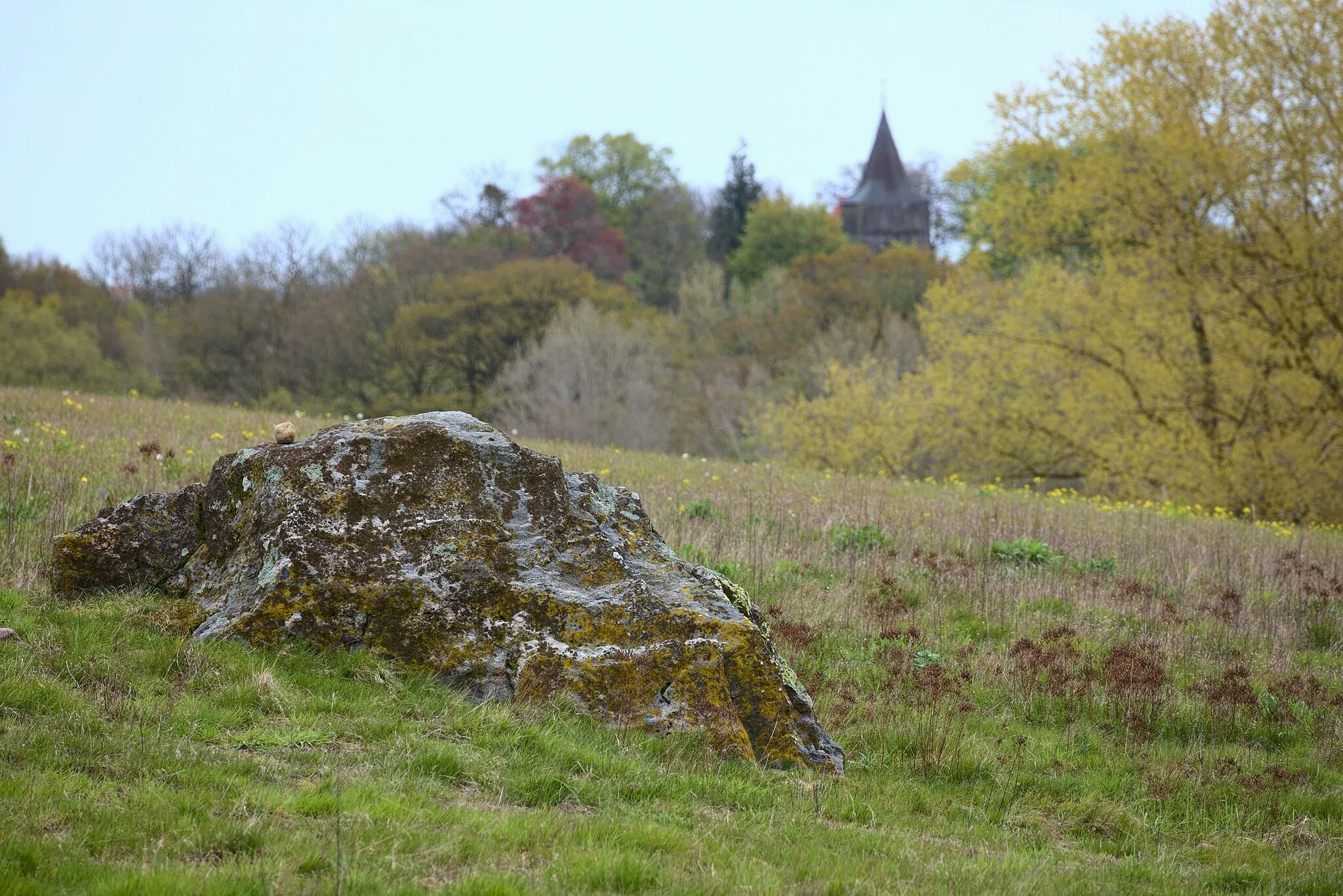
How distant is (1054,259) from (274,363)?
36.1 metres

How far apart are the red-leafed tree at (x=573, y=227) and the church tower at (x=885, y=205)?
2301 centimetres

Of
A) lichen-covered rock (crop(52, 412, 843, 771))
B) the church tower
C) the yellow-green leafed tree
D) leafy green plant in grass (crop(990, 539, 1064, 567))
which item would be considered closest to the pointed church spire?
the church tower

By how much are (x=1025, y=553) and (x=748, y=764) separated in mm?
6873

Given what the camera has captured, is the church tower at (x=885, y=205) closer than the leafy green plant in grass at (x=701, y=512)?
No

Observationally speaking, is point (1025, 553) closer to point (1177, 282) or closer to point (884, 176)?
point (1177, 282)

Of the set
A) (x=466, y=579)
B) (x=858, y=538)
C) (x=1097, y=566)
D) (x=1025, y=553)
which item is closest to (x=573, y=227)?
(x=858, y=538)

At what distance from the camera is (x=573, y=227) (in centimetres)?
6894

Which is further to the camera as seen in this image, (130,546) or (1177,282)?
(1177,282)

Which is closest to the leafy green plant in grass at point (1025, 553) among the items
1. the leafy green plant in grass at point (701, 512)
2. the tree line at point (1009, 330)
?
the leafy green plant in grass at point (701, 512)

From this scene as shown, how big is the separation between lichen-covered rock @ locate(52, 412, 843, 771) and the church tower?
252ft

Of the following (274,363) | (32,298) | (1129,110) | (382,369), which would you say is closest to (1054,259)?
(1129,110)

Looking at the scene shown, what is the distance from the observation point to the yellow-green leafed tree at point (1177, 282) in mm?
20922

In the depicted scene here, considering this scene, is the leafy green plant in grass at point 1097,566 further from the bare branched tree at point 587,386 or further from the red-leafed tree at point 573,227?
the red-leafed tree at point 573,227

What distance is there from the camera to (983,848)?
515 cm
